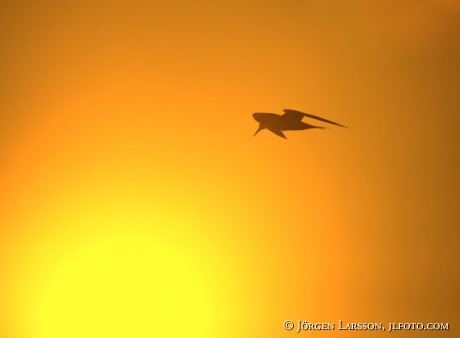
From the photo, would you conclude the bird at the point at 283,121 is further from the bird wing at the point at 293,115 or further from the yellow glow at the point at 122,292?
the yellow glow at the point at 122,292

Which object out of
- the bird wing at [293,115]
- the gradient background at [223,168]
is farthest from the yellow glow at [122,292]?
the bird wing at [293,115]

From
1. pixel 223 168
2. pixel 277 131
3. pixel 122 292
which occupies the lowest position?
pixel 122 292

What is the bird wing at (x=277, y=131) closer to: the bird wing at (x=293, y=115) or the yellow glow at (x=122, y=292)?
the bird wing at (x=293, y=115)

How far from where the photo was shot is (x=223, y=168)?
2.65 metres

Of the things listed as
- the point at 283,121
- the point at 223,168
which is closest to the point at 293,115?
the point at 283,121

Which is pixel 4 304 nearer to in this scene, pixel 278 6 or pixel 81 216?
pixel 81 216

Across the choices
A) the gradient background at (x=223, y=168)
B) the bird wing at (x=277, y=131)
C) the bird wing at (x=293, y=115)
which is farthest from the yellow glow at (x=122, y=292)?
the bird wing at (x=293, y=115)

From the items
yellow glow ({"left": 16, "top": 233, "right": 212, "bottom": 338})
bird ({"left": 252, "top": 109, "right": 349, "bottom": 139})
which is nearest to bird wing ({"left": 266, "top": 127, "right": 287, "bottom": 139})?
bird ({"left": 252, "top": 109, "right": 349, "bottom": 139})

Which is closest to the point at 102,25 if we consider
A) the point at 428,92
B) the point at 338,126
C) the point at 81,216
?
the point at 81,216

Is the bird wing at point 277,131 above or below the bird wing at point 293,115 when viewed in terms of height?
below

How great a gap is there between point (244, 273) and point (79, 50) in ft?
5.04

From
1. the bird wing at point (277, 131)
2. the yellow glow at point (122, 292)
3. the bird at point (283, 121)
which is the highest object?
the bird at point (283, 121)

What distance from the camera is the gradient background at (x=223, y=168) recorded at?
102 inches

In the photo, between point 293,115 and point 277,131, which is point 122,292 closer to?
point 277,131
